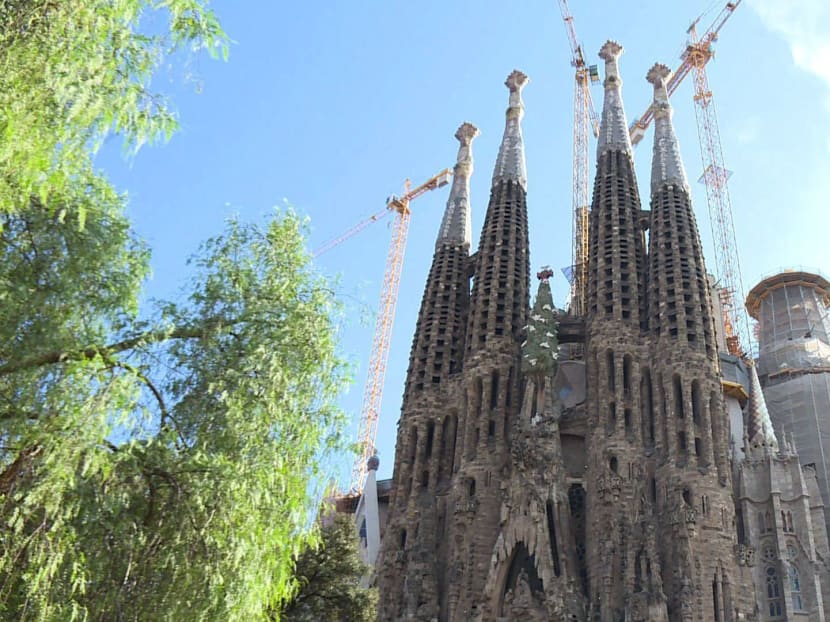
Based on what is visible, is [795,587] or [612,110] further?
[612,110]

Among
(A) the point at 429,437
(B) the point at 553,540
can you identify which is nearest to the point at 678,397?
(B) the point at 553,540

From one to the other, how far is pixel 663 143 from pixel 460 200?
10.5 metres

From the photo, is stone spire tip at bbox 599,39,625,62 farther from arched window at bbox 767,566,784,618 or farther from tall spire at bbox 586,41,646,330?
arched window at bbox 767,566,784,618

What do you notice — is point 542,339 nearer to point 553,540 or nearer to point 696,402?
point 696,402

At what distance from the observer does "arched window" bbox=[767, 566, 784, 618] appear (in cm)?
3155

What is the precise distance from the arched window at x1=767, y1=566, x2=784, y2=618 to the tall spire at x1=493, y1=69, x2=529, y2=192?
2118cm

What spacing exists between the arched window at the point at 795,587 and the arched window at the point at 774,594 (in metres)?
0.43

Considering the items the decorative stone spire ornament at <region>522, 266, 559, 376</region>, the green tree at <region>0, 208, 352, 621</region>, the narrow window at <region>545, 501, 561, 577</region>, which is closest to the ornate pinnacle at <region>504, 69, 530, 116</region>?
the decorative stone spire ornament at <region>522, 266, 559, 376</region>

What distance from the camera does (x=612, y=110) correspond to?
4534 cm

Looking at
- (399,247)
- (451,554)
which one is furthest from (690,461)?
(399,247)

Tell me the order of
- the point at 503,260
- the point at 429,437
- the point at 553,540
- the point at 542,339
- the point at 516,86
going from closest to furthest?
the point at 553,540 → the point at 542,339 → the point at 429,437 → the point at 503,260 → the point at 516,86

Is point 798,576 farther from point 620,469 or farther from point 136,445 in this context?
point 136,445

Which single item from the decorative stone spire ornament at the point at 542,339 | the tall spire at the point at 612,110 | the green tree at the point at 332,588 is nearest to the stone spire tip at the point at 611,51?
the tall spire at the point at 612,110

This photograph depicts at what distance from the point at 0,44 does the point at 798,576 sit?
30.9m
